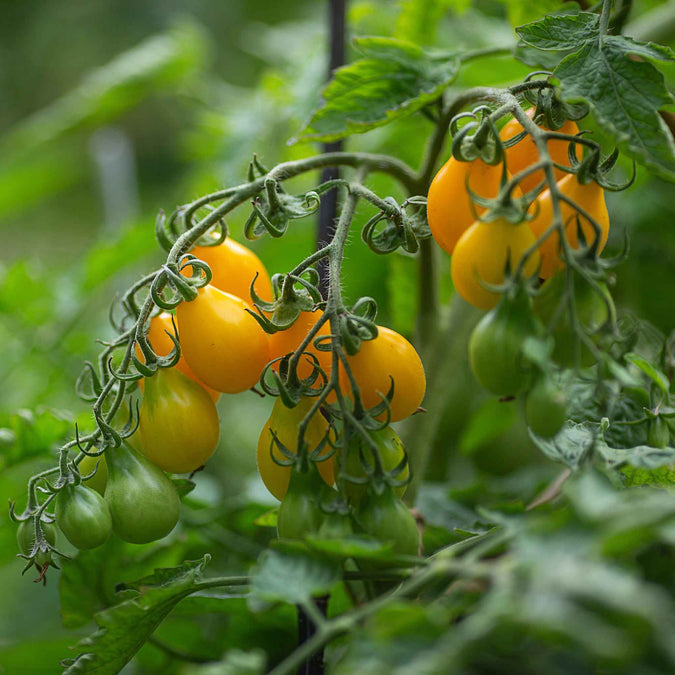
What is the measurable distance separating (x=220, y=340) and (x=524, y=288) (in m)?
0.17

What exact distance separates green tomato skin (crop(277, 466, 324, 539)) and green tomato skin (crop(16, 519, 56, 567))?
13 centimetres

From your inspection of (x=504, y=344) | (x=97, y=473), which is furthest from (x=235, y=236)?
(x=504, y=344)

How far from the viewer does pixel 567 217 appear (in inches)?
13.8

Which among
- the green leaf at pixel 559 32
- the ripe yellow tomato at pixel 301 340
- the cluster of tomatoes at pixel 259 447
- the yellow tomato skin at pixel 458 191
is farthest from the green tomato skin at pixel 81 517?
the green leaf at pixel 559 32

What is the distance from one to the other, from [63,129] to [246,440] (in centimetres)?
55

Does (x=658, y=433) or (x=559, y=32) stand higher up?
(x=559, y=32)

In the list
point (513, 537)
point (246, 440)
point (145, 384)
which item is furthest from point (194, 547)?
point (246, 440)

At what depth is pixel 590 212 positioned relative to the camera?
0.37m

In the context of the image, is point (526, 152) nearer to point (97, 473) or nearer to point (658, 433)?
point (658, 433)

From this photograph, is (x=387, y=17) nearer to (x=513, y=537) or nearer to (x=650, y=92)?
(x=650, y=92)

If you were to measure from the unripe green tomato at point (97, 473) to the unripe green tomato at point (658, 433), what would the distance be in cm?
32

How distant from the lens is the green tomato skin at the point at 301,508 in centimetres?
36

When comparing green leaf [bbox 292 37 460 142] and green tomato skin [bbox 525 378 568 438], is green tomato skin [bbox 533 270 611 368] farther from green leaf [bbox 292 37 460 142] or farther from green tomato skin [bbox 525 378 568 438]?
green leaf [bbox 292 37 460 142]

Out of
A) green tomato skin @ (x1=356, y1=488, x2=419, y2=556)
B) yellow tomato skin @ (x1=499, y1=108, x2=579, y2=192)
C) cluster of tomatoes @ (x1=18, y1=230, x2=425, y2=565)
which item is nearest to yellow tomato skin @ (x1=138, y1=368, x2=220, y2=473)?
cluster of tomatoes @ (x1=18, y1=230, x2=425, y2=565)
